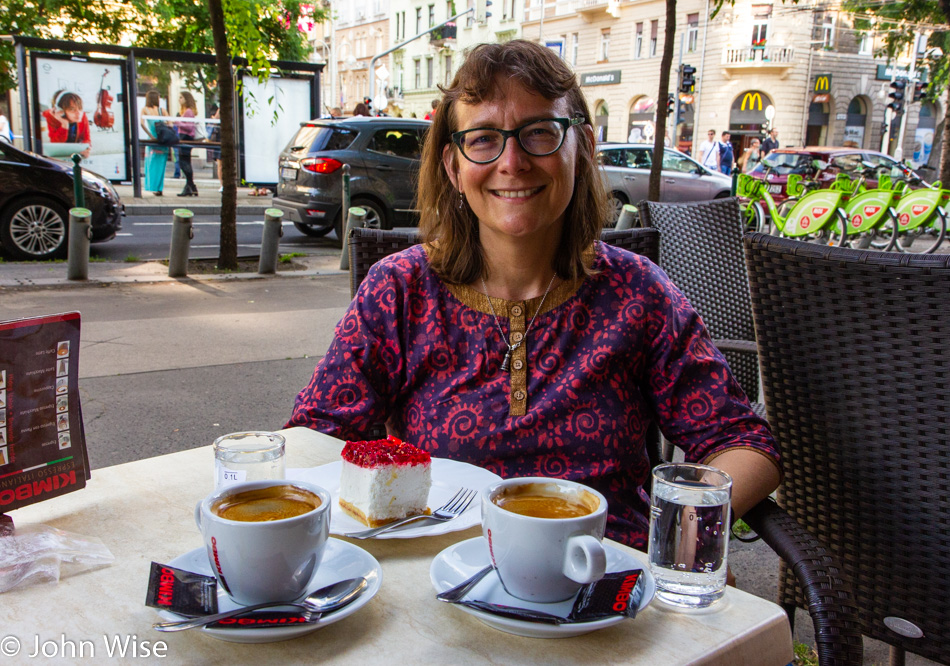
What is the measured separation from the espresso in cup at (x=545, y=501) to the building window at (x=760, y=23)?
3719 cm

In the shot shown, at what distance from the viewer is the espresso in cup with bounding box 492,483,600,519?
42.3 inches

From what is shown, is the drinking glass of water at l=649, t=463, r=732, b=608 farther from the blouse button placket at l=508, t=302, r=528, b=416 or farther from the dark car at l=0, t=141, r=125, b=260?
the dark car at l=0, t=141, r=125, b=260

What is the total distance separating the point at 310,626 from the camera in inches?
37.6

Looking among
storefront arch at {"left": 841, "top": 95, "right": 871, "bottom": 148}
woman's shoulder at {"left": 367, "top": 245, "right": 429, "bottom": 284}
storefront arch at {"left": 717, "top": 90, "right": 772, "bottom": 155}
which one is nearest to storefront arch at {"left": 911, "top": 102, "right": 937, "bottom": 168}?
storefront arch at {"left": 841, "top": 95, "right": 871, "bottom": 148}

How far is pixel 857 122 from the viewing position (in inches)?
1464

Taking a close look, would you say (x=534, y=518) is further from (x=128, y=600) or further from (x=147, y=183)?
(x=147, y=183)

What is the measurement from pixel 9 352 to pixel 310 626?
600 mm

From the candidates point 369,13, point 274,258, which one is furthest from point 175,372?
point 369,13

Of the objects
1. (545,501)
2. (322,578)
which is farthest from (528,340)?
(322,578)

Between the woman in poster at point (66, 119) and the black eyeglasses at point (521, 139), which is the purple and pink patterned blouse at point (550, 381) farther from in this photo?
the woman in poster at point (66, 119)

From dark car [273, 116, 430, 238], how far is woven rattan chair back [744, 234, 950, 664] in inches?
368

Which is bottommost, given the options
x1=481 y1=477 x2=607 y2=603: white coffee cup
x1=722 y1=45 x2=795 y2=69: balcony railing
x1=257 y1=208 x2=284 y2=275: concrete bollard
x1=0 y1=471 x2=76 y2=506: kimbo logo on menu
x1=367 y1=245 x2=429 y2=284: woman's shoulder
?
x1=257 y1=208 x2=284 y2=275: concrete bollard

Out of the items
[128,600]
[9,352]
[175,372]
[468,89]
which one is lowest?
[175,372]

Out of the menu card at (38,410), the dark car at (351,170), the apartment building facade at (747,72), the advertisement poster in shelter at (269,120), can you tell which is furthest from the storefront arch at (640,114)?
the menu card at (38,410)
